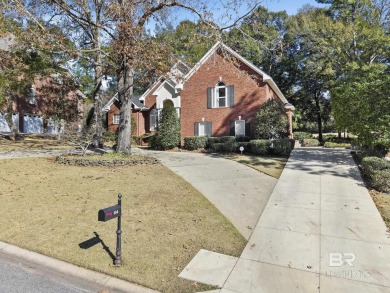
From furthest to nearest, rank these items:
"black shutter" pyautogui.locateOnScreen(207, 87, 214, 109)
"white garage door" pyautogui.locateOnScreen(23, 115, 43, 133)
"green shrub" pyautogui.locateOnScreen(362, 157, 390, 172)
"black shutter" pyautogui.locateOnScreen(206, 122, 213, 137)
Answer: "white garage door" pyautogui.locateOnScreen(23, 115, 43, 133), "black shutter" pyautogui.locateOnScreen(206, 122, 213, 137), "black shutter" pyautogui.locateOnScreen(207, 87, 214, 109), "green shrub" pyautogui.locateOnScreen(362, 157, 390, 172)

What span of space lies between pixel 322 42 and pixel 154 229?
23969 millimetres

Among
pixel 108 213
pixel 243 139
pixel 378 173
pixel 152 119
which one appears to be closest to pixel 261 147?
pixel 243 139

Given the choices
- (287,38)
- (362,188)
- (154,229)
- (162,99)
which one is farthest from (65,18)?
(287,38)

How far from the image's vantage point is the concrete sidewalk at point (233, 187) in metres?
6.96

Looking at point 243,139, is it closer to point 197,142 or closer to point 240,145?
point 240,145

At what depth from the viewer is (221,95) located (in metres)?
21.3

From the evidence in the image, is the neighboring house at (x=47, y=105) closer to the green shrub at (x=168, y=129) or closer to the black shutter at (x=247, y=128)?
the green shrub at (x=168, y=129)

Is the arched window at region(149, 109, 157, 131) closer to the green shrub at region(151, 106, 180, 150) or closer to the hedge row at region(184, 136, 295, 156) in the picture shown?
the green shrub at region(151, 106, 180, 150)

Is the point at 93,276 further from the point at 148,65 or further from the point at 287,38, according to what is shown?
the point at 287,38

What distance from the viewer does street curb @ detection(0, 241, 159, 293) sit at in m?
4.18

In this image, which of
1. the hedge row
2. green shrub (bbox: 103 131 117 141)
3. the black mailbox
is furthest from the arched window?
the black mailbox

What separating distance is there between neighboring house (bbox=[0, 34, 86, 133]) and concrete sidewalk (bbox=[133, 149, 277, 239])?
43.2ft

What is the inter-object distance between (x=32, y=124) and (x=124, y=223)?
3030cm

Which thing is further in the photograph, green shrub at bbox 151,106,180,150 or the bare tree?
green shrub at bbox 151,106,180,150
